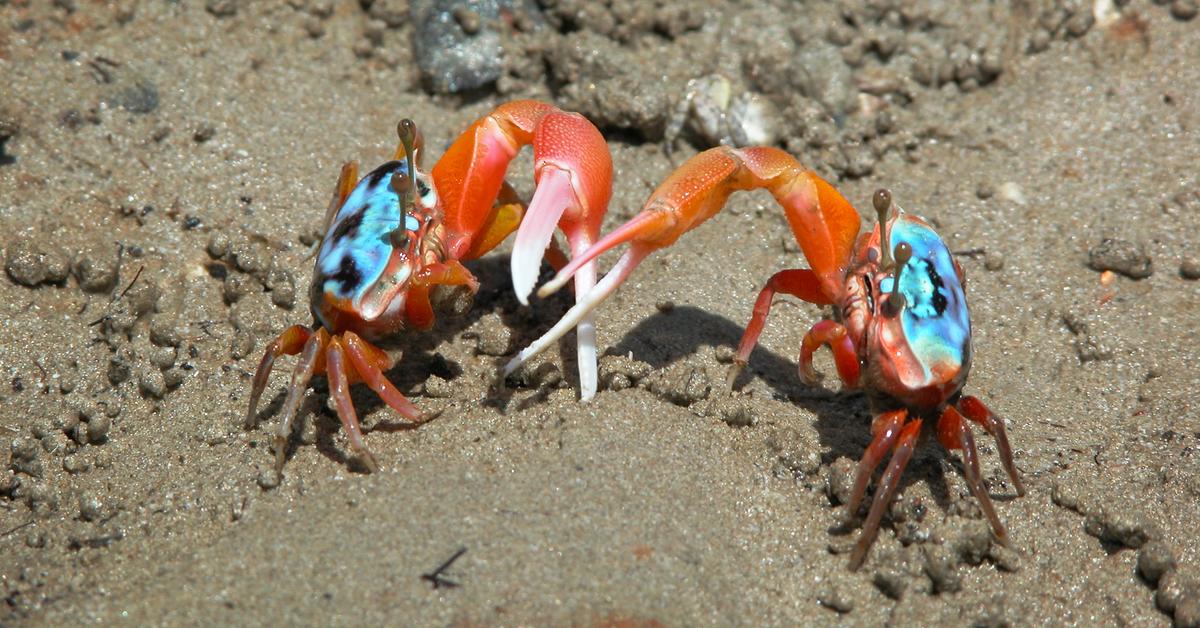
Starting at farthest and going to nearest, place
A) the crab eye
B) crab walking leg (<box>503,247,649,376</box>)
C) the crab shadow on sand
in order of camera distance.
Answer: the crab shadow on sand, the crab eye, crab walking leg (<box>503,247,649,376</box>)

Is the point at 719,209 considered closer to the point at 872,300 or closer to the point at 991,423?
the point at 872,300

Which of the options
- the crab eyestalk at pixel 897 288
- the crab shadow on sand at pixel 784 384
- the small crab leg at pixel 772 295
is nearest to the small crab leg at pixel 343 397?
the crab shadow on sand at pixel 784 384

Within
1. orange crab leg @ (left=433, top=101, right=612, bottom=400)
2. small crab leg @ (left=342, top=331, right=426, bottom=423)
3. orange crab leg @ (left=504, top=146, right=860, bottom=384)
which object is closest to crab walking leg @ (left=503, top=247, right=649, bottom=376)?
orange crab leg @ (left=504, top=146, right=860, bottom=384)

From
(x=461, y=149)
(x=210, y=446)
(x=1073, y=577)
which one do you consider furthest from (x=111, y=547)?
(x=1073, y=577)

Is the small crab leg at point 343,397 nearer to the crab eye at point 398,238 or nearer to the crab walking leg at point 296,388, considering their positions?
the crab walking leg at point 296,388

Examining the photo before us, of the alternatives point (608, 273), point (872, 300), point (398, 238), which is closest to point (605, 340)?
point (608, 273)

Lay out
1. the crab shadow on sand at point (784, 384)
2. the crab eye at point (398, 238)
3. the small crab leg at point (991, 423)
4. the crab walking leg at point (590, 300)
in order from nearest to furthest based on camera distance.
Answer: the crab walking leg at point (590, 300) < the small crab leg at point (991, 423) < the crab eye at point (398, 238) < the crab shadow on sand at point (784, 384)

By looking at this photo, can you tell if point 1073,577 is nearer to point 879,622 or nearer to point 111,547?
point 879,622

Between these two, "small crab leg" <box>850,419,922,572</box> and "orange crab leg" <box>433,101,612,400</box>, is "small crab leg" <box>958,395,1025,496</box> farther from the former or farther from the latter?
"orange crab leg" <box>433,101,612,400</box>
